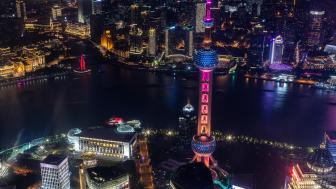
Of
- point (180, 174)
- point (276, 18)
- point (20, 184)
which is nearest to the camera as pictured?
point (180, 174)

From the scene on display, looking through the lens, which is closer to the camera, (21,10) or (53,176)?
(53,176)

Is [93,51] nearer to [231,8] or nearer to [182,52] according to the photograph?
[182,52]

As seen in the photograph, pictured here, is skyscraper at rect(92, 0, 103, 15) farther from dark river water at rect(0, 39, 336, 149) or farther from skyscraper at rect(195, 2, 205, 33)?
dark river water at rect(0, 39, 336, 149)

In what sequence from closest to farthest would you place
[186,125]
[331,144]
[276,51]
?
1. [331,144]
2. [186,125]
3. [276,51]

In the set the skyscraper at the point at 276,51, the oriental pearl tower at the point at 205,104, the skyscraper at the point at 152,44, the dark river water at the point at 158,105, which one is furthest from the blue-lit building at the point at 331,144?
the skyscraper at the point at 152,44

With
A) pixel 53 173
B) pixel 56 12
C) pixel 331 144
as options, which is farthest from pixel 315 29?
pixel 53 173

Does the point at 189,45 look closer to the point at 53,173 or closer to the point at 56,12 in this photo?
the point at 56,12

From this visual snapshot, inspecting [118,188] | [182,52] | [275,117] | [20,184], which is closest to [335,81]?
[275,117]

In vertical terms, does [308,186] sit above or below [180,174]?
below
